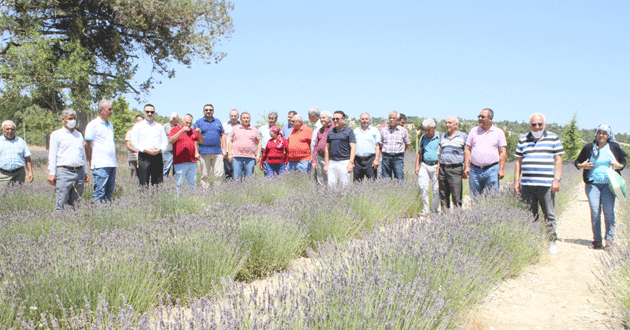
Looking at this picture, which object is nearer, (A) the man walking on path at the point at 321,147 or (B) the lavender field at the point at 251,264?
(B) the lavender field at the point at 251,264

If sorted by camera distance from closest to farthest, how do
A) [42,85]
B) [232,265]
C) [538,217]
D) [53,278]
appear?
[53,278]
[232,265]
[538,217]
[42,85]

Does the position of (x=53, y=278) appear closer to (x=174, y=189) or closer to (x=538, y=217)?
(x=174, y=189)

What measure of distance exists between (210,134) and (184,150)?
2.28ft

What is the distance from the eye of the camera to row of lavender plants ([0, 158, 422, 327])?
8.52 ft

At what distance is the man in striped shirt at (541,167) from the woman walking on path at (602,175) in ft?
1.84

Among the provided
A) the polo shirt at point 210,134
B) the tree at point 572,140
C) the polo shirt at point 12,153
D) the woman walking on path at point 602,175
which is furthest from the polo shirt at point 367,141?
the tree at point 572,140

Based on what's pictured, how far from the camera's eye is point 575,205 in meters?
9.98

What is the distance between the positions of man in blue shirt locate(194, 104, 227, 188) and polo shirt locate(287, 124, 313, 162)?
4.11 feet

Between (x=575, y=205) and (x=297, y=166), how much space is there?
677cm

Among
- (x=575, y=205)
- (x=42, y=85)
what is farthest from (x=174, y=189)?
(x=42, y=85)

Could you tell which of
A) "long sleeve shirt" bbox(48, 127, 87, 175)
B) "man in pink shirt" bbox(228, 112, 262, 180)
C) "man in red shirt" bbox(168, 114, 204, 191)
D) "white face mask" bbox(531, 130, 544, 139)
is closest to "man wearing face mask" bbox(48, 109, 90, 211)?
"long sleeve shirt" bbox(48, 127, 87, 175)

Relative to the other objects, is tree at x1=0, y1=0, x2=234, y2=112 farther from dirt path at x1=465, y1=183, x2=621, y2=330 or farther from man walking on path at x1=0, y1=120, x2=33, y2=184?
dirt path at x1=465, y1=183, x2=621, y2=330

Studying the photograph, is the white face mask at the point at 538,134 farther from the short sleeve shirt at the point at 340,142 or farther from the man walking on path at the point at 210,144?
the man walking on path at the point at 210,144

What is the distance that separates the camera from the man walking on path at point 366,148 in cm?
722
